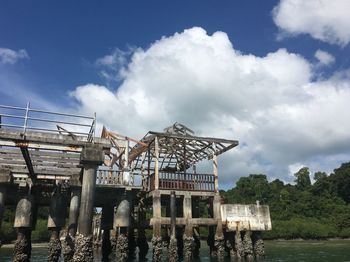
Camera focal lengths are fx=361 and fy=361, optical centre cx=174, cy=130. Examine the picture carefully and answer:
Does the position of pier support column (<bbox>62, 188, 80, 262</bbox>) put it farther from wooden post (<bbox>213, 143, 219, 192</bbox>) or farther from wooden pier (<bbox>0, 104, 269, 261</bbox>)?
wooden post (<bbox>213, 143, 219, 192</bbox>)

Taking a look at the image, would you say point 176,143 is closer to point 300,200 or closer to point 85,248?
point 85,248

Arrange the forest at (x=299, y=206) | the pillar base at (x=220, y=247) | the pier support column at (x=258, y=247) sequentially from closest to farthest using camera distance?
1. the pillar base at (x=220, y=247)
2. the pier support column at (x=258, y=247)
3. the forest at (x=299, y=206)

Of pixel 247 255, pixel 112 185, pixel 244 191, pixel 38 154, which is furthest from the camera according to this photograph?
pixel 244 191

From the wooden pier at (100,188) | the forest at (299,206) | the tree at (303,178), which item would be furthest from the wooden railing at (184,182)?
the tree at (303,178)

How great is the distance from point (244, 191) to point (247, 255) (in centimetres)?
7217

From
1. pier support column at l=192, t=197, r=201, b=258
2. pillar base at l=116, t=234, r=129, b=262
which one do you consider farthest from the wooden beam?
pier support column at l=192, t=197, r=201, b=258

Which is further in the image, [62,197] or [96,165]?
[62,197]

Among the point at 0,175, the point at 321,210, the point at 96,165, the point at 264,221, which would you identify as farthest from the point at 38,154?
the point at 321,210

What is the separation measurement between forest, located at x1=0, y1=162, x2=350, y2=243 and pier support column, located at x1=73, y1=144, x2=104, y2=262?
3443 cm

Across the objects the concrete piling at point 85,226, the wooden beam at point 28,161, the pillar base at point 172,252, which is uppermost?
the wooden beam at point 28,161

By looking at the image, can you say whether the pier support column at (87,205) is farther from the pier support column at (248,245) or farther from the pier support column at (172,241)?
the pier support column at (248,245)

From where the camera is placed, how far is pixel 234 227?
2542cm

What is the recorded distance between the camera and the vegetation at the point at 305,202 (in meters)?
66.2

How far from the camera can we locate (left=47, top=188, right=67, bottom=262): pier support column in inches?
806
